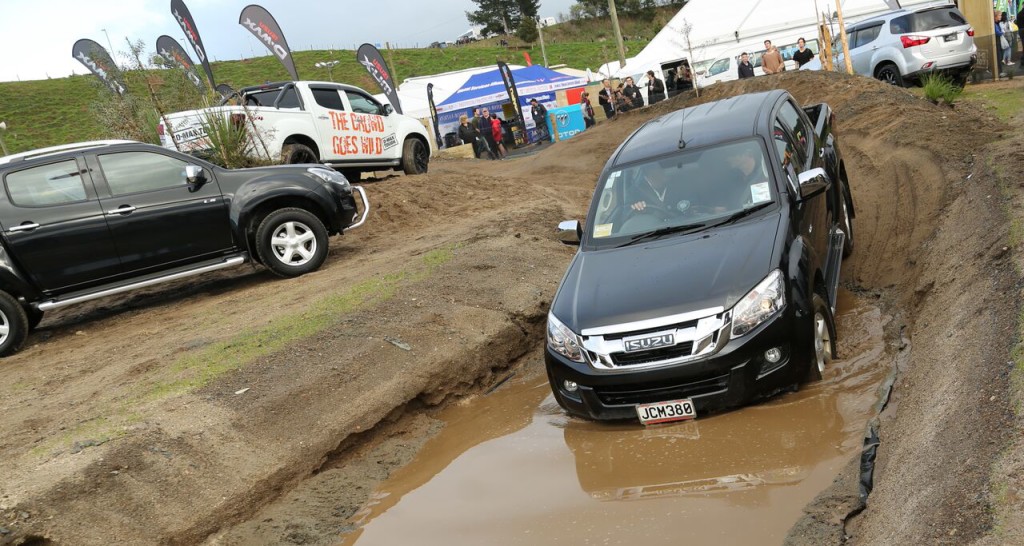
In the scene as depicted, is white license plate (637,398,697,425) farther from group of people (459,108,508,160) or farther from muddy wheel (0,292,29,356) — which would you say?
group of people (459,108,508,160)

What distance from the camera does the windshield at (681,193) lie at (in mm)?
6094

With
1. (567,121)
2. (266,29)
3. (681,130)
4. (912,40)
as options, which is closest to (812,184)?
(681,130)

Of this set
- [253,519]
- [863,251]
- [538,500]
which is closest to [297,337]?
[253,519]

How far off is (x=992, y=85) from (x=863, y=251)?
11.9 metres

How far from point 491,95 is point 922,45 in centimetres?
1707

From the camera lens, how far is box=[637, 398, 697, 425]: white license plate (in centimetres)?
513

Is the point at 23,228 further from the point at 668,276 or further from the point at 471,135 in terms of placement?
the point at 471,135

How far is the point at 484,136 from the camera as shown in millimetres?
26594

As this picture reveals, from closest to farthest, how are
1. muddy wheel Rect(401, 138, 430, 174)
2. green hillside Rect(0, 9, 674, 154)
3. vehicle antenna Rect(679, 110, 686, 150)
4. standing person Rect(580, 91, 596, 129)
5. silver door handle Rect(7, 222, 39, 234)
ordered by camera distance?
vehicle antenna Rect(679, 110, 686, 150), silver door handle Rect(7, 222, 39, 234), muddy wheel Rect(401, 138, 430, 174), standing person Rect(580, 91, 596, 129), green hillside Rect(0, 9, 674, 154)

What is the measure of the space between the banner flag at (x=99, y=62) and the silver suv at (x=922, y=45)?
15.3 meters

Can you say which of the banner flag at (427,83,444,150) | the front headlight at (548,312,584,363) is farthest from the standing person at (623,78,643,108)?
the front headlight at (548,312,584,363)

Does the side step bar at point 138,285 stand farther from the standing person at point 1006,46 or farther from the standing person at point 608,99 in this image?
the standing person at point 1006,46

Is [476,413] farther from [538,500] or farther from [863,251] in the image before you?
[863,251]

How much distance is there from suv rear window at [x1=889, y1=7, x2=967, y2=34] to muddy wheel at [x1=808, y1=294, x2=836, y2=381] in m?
15.0
